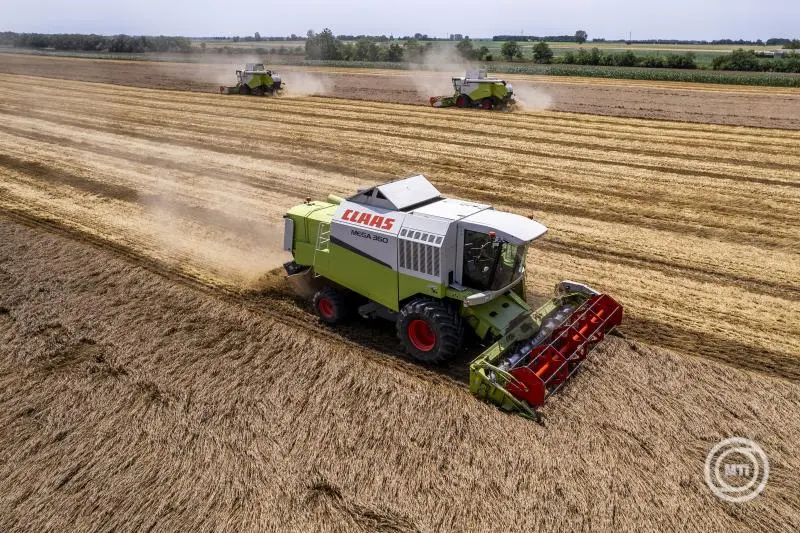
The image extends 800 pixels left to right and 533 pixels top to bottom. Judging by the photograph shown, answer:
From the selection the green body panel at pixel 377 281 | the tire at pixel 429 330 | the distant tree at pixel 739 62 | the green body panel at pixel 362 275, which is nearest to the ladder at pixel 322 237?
the green body panel at pixel 377 281

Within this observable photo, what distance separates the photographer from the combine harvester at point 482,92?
1254 inches

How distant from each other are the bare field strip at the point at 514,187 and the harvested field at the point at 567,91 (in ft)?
11.4

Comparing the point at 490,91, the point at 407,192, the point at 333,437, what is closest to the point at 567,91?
the point at 490,91

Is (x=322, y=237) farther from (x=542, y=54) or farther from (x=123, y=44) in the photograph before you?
(x=123, y=44)

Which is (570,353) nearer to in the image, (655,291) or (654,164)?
(655,291)

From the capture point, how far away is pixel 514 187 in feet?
62.1

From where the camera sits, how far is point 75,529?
21.9 ft

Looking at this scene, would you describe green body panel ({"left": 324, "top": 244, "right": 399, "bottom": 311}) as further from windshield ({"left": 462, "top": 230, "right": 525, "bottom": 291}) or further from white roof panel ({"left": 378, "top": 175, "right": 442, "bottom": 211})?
windshield ({"left": 462, "top": 230, "right": 525, "bottom": 291})

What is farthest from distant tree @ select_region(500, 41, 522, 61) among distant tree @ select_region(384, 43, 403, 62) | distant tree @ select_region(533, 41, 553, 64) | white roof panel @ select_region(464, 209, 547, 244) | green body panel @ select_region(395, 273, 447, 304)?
green body panel @ select_region(395, 273, 447, 304)

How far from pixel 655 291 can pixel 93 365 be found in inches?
414

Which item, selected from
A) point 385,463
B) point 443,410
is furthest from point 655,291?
point 385,463

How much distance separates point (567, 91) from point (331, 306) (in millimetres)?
34630

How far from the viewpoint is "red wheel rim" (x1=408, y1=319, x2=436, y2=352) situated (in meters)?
9.36

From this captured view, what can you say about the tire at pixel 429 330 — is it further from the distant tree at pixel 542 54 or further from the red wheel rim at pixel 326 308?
the distant tree at pixel 542 54
